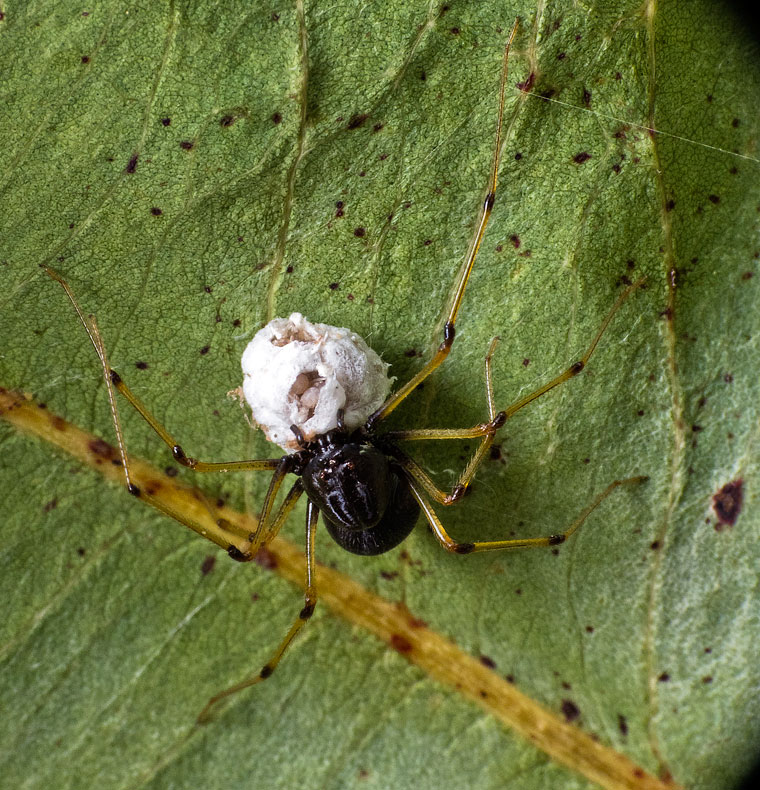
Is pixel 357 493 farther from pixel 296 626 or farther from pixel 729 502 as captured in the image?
pixel 729 502

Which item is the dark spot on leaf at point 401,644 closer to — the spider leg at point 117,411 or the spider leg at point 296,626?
the spider leg at point 296,626

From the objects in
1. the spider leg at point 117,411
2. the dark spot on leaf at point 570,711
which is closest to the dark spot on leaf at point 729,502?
the dark spot on leaf at point 570,711

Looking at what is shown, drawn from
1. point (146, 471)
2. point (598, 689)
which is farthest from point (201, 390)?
point (598, 689)

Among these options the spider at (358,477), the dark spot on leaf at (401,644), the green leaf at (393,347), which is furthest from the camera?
the dark spot on leaf at (401,644)

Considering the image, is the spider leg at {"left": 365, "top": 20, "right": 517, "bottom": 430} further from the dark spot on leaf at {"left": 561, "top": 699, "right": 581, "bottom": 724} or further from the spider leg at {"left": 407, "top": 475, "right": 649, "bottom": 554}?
the dark spot on leaf at {"left": 561, "top": 699, "right": 581, "bottom": 724}

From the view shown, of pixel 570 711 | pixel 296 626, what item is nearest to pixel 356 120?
pixel 296 626

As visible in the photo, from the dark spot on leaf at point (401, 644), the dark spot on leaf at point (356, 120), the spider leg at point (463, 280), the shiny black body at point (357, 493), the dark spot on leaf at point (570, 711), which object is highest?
the dark spot on leaf at point (356, 120)

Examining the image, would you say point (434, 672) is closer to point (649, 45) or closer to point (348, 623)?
point (348, 623)

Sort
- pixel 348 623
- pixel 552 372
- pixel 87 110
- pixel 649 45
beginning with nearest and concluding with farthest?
pixel 649 45 < pixel 87 110 < pixel 552 372 < pixel 348 623
